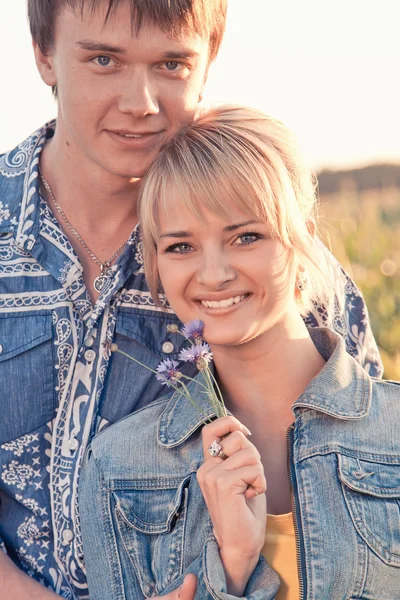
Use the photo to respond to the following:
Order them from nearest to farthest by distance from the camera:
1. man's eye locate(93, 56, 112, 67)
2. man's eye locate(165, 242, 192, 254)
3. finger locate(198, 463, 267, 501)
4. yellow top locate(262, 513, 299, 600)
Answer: finger locate(198, 463, 267, 501), yellow top locate(262, 513, 299, 600), man's eye locate(165, 242, 192, 254), man's eye locate(93, 56, 112, 67)

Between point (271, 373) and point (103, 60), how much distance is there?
52.8 inches

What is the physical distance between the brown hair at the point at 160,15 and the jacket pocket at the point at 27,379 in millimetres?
1171

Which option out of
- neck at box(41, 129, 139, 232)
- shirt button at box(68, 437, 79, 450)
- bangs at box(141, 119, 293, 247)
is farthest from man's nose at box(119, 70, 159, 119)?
shirt button at box(68, 437, 79, 450)

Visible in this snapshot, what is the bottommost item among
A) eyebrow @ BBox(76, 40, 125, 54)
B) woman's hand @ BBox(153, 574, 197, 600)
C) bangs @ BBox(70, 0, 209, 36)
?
woman's hand @ BBox(153, 574, 197, 600)

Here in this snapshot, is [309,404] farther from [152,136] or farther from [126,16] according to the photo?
[126,16]

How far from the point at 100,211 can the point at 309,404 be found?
136cm

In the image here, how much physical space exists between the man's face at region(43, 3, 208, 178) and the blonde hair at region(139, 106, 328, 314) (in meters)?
0.15

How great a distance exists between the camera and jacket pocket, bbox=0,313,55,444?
156 inches

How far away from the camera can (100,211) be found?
4242 mm

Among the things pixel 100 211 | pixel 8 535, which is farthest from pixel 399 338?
pixel 8 535

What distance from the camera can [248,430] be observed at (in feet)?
10.8

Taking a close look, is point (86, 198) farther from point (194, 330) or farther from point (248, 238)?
point (194, 330)

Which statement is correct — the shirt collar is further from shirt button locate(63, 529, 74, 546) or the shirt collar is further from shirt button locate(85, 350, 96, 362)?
shirt button locate(63, 529, 74, 546)

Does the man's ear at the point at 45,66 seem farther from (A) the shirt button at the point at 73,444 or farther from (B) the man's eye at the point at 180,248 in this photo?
(A) the shirt button at the point at 73,444
